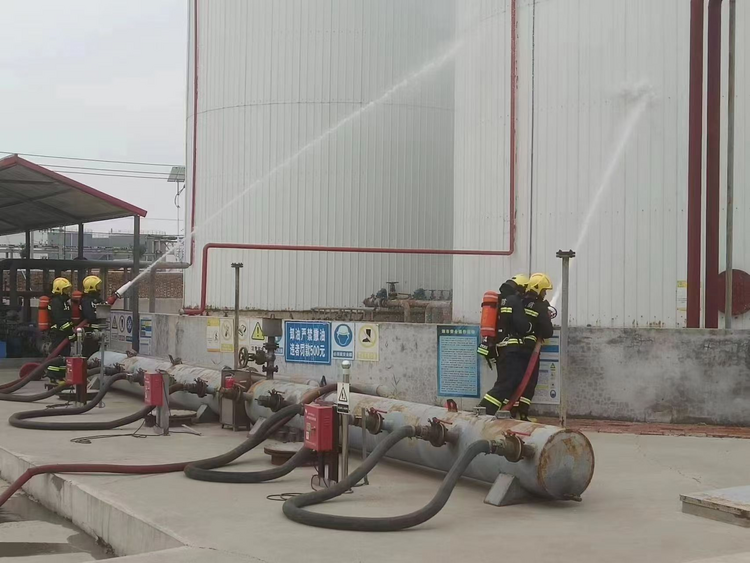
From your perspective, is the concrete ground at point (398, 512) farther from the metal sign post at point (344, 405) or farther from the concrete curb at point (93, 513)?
the metal sign post at point (344, 405)

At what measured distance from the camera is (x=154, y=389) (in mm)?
10484

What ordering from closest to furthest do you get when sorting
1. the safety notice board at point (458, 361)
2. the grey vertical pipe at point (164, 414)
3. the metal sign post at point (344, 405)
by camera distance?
the metal sign post at point (344, 405) < the grey vertical pipe at point (164, 414) < the safety notice board at point (458, 361)

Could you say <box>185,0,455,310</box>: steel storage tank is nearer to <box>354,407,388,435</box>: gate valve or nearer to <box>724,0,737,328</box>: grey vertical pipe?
<box>724,0,737,328</box>: grey vertical pipe

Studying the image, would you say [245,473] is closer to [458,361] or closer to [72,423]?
[72,423]

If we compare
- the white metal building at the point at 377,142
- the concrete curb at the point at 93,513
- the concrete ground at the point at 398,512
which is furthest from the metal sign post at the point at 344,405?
the white metal building at the point at 377,142

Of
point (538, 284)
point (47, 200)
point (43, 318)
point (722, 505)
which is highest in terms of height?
point (47, 200)

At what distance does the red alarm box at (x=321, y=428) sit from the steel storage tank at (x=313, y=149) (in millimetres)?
11279

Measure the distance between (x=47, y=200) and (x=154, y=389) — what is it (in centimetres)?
1025

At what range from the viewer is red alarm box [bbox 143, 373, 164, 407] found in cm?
1045

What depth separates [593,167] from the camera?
12.3 m

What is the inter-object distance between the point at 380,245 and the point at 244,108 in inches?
160

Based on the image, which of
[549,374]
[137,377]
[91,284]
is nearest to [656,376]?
[549,374]

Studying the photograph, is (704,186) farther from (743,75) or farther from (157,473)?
(157,473)

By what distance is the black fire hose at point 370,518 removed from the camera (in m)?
6.26
